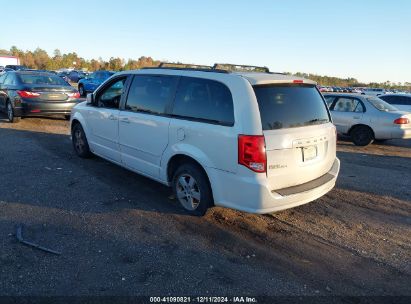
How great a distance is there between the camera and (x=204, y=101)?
4.25 meters

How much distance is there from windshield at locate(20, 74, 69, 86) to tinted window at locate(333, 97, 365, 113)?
8.64 meters

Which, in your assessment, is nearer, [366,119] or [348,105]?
[366,119]

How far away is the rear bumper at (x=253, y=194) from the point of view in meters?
3.72

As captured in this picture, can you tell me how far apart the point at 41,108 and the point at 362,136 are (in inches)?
373

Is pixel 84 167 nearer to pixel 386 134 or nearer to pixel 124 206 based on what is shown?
pixel 124 206

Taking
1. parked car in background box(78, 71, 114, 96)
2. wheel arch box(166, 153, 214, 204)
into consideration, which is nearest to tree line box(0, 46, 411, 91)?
parked car in background box(78, 71, 114, 96)

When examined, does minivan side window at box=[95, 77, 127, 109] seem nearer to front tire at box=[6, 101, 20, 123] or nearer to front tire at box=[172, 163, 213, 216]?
front tire at box=[172, 163, 213, 216]

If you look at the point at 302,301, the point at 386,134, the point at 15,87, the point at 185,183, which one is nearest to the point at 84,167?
the point at 185,183

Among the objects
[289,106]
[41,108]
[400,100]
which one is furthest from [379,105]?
[41,108]

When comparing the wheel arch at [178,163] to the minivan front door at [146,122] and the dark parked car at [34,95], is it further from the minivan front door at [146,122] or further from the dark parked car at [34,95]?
the dark parked car at [34,95]

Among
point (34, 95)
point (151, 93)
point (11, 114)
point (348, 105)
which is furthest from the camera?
point (11, 114)

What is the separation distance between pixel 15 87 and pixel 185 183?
8413mm

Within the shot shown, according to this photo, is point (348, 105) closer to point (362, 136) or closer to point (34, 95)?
point (362, 136)

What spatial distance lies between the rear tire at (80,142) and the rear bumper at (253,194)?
11.9ft
